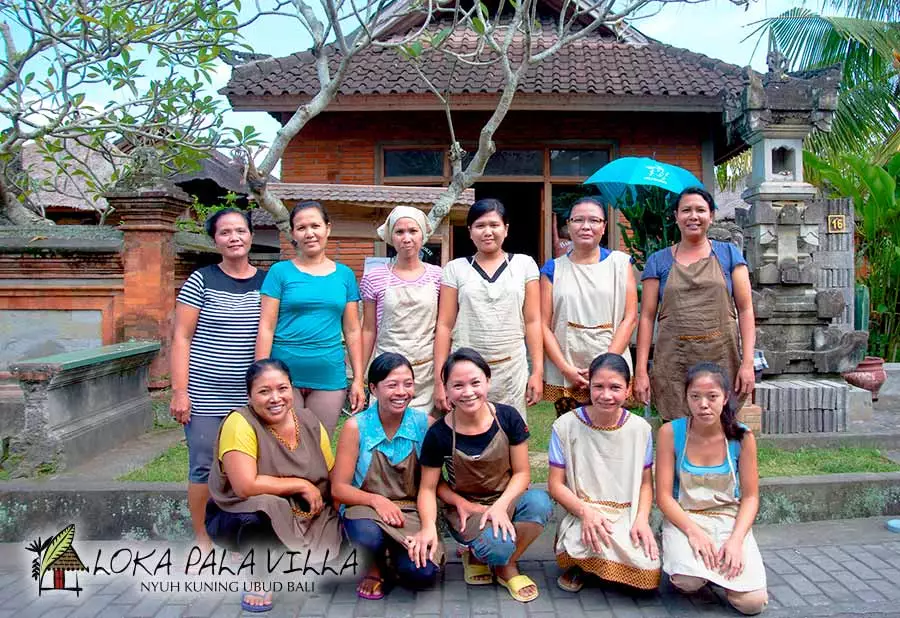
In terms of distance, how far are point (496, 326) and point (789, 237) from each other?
12.9 feet

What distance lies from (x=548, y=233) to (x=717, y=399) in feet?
22.4

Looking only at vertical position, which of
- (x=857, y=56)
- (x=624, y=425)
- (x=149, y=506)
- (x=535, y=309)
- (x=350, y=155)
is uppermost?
(x=857, y=56)

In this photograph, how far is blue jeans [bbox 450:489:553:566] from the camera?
3.28 metres

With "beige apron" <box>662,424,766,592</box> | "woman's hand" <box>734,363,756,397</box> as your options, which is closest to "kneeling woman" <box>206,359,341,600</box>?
"beige apron" <box>662,424,766,592</box>

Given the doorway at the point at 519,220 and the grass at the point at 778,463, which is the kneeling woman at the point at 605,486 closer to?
the grass at the point at 778,463

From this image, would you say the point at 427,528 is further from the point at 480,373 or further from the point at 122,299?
the point at 122,299

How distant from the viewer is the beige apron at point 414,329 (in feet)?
12.3

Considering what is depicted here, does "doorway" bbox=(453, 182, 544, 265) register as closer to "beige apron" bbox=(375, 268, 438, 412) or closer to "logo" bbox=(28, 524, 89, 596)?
"beige apron" bbox=(375, 268, 438, 412)

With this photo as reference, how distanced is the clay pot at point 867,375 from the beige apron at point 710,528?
4847mm

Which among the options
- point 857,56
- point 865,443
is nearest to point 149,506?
point 865,443

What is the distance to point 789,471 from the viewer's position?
4.74 metres

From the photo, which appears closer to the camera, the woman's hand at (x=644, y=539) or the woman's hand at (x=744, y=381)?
the woman's hand at (x=644, y=539)

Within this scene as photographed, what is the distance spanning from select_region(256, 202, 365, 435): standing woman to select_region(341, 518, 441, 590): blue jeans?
0.65 meters

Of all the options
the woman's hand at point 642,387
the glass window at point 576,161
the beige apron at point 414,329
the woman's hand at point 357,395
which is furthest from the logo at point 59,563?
the glass window at point 576,161
